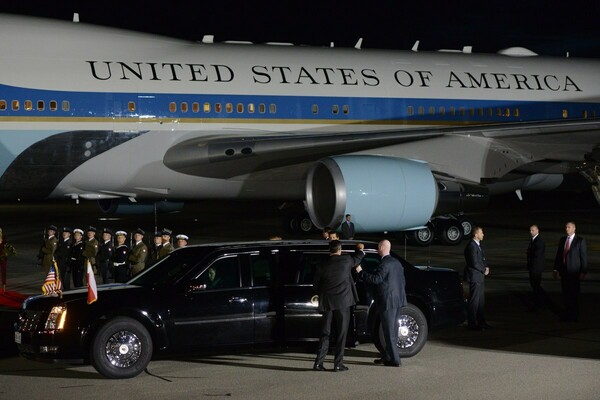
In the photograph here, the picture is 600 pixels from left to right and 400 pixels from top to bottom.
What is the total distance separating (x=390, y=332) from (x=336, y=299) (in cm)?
74

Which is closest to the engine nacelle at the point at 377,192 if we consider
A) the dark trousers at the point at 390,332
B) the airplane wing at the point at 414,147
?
the airplane wing at the point at 414,147

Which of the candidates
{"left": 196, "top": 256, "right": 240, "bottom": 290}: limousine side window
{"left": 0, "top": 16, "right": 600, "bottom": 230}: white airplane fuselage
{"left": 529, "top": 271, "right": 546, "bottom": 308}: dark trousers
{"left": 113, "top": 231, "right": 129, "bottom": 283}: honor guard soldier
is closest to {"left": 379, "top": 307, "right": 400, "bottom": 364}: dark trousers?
{"left": 196, "top": 256, "right": 240, "bottom": 290}: limousine side window

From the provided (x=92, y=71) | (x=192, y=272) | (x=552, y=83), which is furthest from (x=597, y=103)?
(x=192, y=272)

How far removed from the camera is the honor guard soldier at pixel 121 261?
1459 centimetres

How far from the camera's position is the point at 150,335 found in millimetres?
10031

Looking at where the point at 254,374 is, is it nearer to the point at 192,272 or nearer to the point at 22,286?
the point at 192,272

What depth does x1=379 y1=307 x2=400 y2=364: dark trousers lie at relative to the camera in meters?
10.3

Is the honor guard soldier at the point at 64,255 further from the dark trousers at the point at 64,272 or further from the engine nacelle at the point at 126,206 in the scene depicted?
Result: the engine nacelle at the point at 126,206

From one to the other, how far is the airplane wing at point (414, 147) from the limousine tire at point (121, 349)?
11.2 m

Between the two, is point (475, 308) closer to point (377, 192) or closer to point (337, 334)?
point (337, 334)

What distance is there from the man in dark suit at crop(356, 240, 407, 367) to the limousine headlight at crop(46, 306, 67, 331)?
313 centimetres

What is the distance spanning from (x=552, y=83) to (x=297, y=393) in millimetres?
17438

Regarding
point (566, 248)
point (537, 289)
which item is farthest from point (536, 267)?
point (566, 248)

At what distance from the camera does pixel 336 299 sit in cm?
1001
